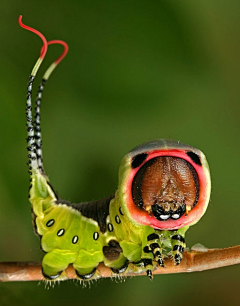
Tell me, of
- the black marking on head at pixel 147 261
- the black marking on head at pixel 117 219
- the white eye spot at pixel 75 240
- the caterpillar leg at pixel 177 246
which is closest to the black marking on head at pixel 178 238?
the caterpillar leg at pixel 177 246

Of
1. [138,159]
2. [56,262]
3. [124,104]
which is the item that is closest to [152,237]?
[138,159]

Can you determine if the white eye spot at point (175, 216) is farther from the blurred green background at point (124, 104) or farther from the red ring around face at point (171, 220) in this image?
the blurred green background at point (124, 104)

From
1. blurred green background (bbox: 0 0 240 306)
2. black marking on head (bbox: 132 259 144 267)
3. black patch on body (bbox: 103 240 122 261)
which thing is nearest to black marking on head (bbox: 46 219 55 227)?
black patch on body (bbox: 103 240 122 261)

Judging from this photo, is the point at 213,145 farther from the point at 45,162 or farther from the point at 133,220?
the point at 133,220

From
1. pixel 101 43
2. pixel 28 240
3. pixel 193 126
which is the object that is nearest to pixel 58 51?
pixel 101 43

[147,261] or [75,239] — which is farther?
[75,239]

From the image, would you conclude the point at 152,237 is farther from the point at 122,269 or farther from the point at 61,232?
the point at 61,232

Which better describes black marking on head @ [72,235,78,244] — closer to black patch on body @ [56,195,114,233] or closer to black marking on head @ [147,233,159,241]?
black patch on body @ [56,195,114,233]
